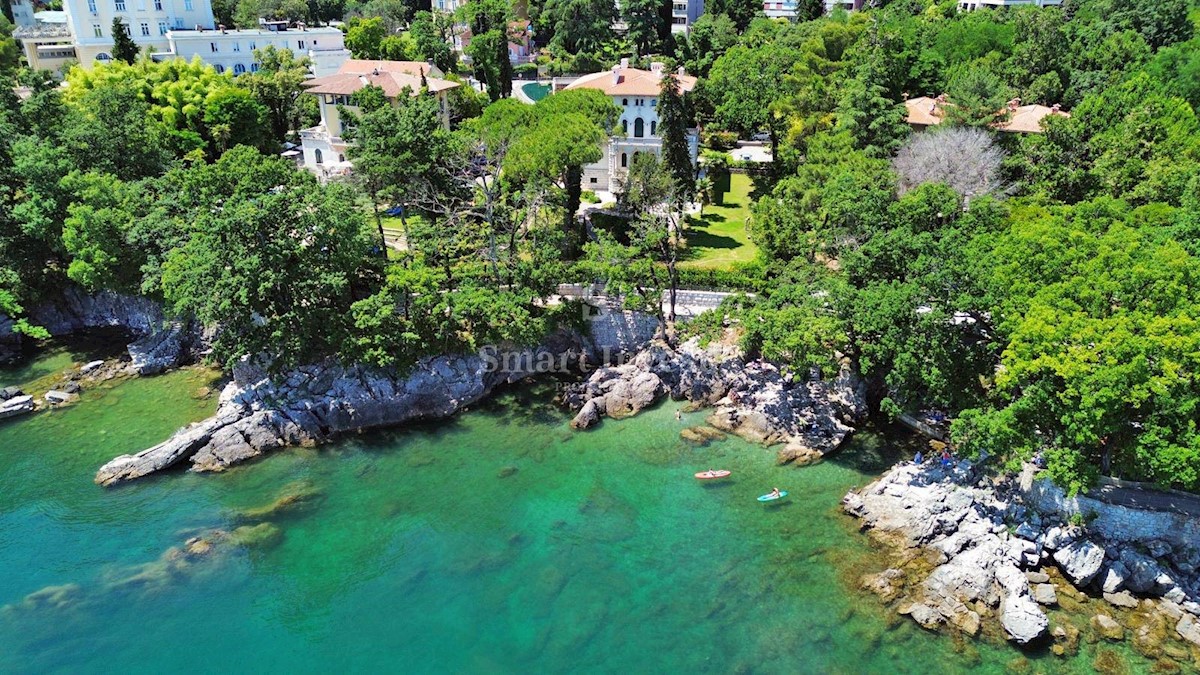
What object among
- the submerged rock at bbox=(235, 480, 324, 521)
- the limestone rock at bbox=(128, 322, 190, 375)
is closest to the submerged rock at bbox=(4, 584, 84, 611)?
the submerged rock at bbox=(235, 480, 324, 521)

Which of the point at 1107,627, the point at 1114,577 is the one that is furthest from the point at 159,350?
the point at 1114,577

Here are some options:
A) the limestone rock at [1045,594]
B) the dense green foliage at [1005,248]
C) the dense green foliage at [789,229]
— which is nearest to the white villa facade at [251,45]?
the dense green foliage at [789,229]

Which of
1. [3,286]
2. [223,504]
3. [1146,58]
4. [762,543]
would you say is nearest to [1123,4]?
[1146,58]

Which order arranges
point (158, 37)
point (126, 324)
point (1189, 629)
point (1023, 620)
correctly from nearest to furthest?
1. point (1023, 620)
2. point (1189, 629)
3. point (126, 324)
4. point (158, 37)

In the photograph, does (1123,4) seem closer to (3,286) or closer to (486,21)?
(486,21)

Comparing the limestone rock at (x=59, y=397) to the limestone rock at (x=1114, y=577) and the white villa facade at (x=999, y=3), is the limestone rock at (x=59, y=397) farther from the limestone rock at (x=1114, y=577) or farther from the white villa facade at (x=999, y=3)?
the white villa facade at (x=999, y=3)

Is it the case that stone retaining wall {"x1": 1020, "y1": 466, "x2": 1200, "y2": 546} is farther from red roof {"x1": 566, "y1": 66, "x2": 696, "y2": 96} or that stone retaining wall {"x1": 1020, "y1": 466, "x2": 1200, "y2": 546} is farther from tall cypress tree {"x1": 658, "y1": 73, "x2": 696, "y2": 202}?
red roof {"x1": 566, "y1": 66, "x2": 696, "y2": 96}

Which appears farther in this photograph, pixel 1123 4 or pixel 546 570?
pixel 1123 4

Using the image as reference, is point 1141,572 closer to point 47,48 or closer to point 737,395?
point 737,395
